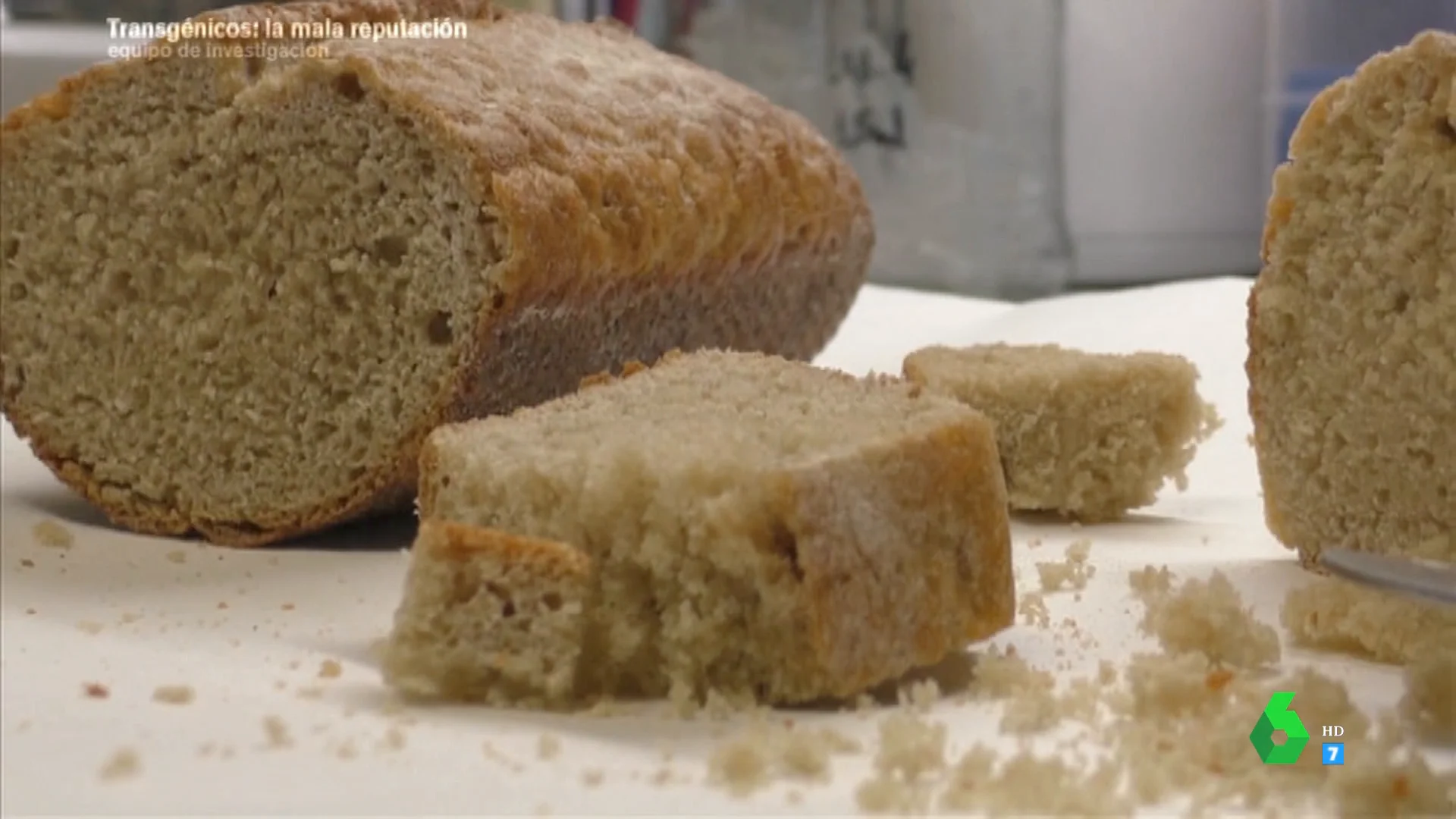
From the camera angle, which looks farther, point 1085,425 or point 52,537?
point 1085,425

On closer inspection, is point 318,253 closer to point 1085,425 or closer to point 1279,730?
point 1085,425

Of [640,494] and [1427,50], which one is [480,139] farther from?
[1427,50]

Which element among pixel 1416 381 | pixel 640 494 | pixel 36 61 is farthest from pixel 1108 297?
pixel 640 494

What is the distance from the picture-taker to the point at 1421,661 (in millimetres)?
1939

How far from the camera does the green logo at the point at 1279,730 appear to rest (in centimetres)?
172

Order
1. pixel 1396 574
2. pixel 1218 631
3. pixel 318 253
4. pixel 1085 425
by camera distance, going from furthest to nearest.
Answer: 1. pixel 1085 425
2. pixel 318 253
3. pixel 1218 631
4. pixel 1396 574

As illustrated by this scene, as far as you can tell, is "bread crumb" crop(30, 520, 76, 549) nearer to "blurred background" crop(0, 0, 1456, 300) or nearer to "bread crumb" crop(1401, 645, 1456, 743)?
"bread crumb" crop(1401, 645, 1456, 743)

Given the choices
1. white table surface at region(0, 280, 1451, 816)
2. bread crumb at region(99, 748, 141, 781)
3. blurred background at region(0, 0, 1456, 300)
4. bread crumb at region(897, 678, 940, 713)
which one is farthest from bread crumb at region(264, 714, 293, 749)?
blurred background at region(0, 0, 1456, 300)

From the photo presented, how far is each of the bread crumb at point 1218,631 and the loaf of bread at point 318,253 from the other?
3.33 feet

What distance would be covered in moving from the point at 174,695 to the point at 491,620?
0.33m

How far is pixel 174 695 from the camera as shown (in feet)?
6.07

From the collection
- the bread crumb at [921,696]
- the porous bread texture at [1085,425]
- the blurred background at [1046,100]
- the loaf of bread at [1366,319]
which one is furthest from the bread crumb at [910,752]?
the blurred background at [1046,100]

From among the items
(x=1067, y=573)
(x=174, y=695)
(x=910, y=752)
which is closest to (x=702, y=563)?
(x=910, y=752)

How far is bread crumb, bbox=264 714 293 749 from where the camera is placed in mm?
1727
